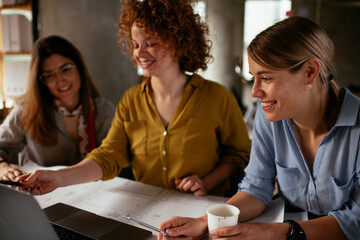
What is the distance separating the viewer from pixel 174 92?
161 centimetres

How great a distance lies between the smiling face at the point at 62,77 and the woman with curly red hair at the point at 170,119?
50 centimetres

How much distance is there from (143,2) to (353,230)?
1299 mm

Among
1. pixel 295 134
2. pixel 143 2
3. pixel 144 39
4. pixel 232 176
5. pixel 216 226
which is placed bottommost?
pixel 232 176

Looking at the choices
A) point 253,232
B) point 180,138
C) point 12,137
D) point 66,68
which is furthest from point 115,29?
point 253,232

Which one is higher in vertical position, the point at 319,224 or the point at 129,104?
the point at 129,104

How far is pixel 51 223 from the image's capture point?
1.08 metres

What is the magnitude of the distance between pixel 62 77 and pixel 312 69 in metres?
1.45

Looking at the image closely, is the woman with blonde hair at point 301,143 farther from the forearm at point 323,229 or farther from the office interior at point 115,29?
the office interior at point 115,29

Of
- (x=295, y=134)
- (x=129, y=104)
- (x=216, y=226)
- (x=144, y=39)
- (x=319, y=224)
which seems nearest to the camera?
(x=216, y=226)

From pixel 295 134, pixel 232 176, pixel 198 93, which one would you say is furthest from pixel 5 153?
pixel 295 134

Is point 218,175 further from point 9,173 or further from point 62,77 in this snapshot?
point 62,77

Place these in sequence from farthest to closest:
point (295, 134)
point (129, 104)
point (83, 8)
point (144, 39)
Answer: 1. point (83, 8)
2. point (129, 104)
3. point (144, 39)
4. point (295, 134)

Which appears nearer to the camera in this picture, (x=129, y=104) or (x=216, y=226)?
(x=216, y=226)

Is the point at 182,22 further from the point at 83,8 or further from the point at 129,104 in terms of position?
the point at 83,8
